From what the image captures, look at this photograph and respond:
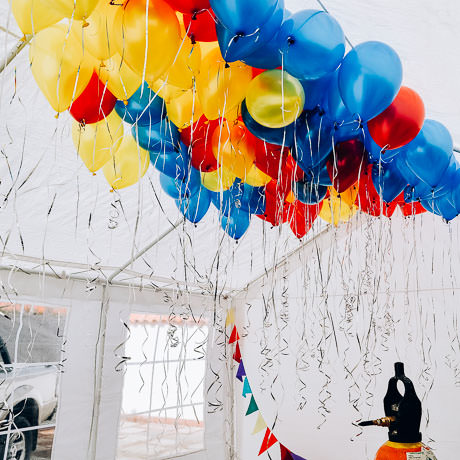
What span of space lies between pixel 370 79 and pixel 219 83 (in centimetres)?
44

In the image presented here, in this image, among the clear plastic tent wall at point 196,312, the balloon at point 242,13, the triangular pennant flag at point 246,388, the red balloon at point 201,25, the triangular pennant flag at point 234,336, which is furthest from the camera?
the triangular pennant flag at point 234,336

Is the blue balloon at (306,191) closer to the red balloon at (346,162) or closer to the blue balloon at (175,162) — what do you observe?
the red balloon at (346,162)

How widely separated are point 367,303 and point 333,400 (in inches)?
37.8

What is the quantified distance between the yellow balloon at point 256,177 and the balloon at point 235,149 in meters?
0.15

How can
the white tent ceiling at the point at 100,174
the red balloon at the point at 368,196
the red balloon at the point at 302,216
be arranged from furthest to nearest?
the red balloon at the point at 302,216 < the red balloon at the point at 368,196 < the white tent ceiling at the point at 100,174

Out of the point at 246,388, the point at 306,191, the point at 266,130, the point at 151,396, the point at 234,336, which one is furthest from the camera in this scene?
the point at 234,336

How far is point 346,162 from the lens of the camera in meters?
1.52

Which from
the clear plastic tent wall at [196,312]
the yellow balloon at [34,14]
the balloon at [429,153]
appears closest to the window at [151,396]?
the clear plastic tent wall at [196,312]

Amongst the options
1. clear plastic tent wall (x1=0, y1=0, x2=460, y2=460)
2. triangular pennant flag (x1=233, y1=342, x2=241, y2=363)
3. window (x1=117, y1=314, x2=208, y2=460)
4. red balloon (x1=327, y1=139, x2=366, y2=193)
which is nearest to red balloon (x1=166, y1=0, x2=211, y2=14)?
red balloon (x1=327, y1=139, x2=366, y2=193)

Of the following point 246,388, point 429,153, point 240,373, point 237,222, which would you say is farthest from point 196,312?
point 429,153

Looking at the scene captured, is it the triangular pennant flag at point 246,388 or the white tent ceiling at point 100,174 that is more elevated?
the white tent ceiling at point 100,174

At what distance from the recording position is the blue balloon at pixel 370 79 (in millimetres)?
1216

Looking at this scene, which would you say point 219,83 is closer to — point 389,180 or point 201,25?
point 201,25

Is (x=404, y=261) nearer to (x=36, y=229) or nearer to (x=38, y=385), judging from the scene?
(x=36, y=229)
